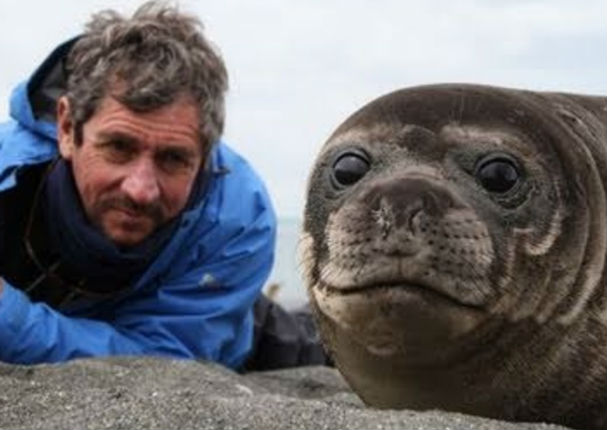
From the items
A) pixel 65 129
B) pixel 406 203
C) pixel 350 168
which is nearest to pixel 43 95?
pixel 65 129

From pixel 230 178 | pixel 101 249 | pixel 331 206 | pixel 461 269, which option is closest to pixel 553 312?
pixel 461 269

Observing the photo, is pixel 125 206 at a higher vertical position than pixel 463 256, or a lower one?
lower

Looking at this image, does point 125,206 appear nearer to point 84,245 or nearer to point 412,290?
point 84,245

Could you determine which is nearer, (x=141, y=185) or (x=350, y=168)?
(x=350, y=168)

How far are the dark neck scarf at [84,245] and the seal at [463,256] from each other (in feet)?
4.88

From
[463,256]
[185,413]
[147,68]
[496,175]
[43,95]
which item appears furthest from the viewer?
[43,95]

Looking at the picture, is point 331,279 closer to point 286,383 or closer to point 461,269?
point 461,269

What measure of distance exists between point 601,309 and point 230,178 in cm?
226

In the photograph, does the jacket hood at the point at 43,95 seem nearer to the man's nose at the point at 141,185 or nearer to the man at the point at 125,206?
the man at the point at 125,206

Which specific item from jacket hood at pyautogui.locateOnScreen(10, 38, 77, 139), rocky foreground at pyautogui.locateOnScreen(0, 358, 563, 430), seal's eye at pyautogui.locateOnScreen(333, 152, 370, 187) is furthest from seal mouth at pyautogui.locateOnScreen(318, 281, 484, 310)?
jacket hood at pyautogui.locateOnScreen(10, 38, 77, 139)

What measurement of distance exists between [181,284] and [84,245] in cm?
48

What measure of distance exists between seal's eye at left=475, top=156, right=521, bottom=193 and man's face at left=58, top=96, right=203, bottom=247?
5.90ft

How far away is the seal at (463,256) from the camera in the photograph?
2641mm

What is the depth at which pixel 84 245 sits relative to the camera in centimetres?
441
